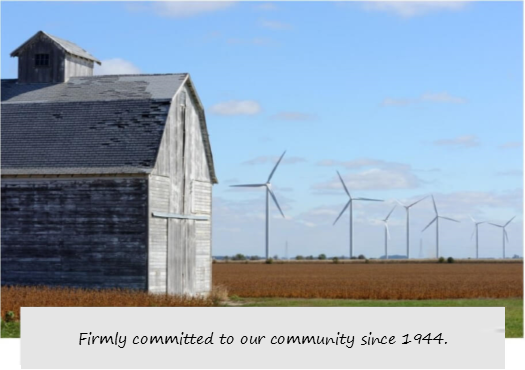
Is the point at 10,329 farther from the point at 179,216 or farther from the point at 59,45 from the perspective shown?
the point at 59,45

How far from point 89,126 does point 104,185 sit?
318cm

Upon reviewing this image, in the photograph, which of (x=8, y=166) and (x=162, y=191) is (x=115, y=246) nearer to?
(x=162, y=191)

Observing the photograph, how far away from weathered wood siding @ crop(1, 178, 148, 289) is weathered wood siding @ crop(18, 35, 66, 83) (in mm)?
6634

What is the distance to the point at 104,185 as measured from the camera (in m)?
34.9

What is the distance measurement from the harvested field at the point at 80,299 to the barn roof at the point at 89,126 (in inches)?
177

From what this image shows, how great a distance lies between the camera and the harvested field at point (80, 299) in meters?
28.9

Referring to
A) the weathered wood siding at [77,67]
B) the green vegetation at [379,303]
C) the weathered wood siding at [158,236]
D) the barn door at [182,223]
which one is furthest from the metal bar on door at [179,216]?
the weathered wood siding at [77,67]

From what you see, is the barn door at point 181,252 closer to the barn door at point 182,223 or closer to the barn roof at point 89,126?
the barn door at point 182,223

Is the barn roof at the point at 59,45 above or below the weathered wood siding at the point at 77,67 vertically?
above

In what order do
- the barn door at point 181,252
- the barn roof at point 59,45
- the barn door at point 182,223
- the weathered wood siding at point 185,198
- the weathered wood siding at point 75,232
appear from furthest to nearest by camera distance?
the barn roof at point 59,45 → the barn door at point 182,223 → the barn door at point 181,252 → the weathered wood siding at point 185,198 → the weathered wood siding at point 75,232

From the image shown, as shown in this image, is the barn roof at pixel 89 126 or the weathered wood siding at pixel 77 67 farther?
the weathered wood siding at pixel 77 67

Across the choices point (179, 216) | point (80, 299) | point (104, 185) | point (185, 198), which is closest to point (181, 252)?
point (179, 216)

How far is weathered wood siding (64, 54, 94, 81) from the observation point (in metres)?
41.0

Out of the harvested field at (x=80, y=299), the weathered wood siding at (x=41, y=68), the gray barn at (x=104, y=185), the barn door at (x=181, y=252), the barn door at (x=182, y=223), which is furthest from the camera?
the weathered wood siding at (x=41, y=68)
